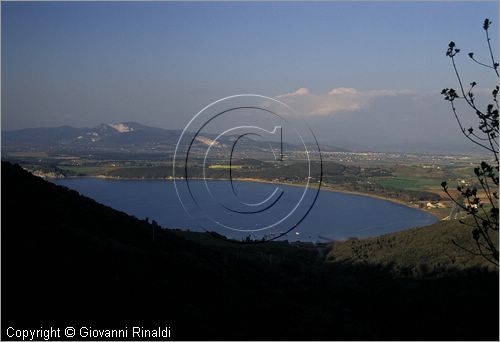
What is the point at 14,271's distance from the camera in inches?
400

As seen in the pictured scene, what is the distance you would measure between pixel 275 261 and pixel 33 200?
13.6 metres

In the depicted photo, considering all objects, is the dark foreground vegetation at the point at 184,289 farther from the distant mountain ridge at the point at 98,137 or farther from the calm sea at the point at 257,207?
the distant mountain ridge at the point at 98,137

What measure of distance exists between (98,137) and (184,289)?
154226 mm

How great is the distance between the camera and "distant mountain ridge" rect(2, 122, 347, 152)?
133 m

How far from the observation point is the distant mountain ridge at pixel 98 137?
13262 centimetres

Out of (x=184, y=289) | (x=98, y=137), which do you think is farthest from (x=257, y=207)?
(x=98, y=137)

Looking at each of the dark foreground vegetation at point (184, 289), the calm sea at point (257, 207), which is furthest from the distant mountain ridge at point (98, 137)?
the dark foreground vegetation at point (184, 289)

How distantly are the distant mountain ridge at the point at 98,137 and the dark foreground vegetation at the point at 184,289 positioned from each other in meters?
104

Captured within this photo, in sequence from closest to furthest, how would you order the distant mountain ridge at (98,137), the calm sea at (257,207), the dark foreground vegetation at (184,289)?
the dark foreground vegetation at (184,289)
the calm sea at (257,207)
the distant mountain ridge at (98,137)

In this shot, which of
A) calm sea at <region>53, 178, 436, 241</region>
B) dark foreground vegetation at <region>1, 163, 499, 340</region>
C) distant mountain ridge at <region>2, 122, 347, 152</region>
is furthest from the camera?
distant mountain ridge at <region>2, 122, 347, 152</region>

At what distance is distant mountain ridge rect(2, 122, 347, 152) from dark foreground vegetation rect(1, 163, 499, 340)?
103513mm

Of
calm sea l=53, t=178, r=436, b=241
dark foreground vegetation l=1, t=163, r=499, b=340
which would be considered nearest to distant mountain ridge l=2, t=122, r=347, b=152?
calm sea l=53, t=178, r=436, b=241

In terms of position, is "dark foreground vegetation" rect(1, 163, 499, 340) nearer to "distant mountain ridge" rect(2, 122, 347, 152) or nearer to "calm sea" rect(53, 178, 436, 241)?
"calm sea" rect(53, 178, 436, 241)

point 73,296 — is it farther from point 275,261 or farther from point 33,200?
point 275,261
